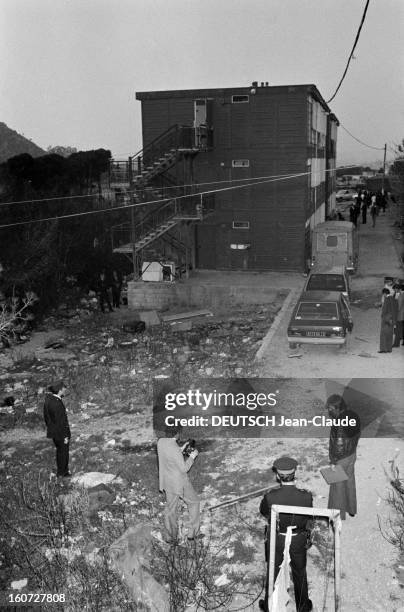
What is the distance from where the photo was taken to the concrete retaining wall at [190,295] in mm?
23078

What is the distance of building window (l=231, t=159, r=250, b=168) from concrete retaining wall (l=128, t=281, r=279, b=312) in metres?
5.76

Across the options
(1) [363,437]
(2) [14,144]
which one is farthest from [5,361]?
(2) [14,144]

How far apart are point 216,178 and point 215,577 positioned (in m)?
21.6

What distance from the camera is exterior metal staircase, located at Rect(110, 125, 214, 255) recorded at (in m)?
23.8

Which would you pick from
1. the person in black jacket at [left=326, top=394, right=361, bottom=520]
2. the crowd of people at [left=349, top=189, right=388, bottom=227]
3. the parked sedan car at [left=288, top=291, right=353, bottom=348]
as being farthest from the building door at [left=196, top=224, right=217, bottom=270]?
the person in black jacket at [left=326, top=394, right=361, bottom=520]

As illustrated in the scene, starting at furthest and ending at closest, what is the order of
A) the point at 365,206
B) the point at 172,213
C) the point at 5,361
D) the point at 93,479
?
the point at 365,206, the point at 172,213, the point at 5,361, the point at 93,479

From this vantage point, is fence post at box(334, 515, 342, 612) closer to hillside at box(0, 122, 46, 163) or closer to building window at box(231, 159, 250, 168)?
building window at box(231, 159, 250, 168)

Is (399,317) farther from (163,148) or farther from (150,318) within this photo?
(163,148)

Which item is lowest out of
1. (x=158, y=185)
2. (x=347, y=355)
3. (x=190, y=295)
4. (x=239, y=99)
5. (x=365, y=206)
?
(x=347, y=355)

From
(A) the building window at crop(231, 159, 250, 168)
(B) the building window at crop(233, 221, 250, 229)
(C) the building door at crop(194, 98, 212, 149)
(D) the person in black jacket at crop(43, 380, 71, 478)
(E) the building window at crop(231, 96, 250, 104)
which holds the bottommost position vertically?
(D) the person in black jacket at crop(43, 380, 71, 478)

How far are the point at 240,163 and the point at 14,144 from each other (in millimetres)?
80881

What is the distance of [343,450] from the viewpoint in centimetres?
712

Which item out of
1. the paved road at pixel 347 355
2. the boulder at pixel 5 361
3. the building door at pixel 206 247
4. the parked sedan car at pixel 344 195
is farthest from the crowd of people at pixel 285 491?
the parked sedan car at pixel 344 195

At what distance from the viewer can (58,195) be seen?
3569cm
